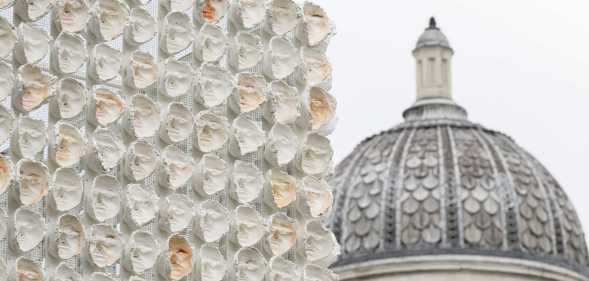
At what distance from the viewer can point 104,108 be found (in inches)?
842

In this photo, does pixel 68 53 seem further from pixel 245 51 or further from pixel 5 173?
pixel 245 51

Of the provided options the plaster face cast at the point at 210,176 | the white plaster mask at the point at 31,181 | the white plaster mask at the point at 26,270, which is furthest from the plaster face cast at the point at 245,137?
the white plaster mask at the point at 26,270

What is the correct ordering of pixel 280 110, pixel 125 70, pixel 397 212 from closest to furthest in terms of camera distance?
1. pixel 125 70
2. pixel 280 110
3. pixel 397 212

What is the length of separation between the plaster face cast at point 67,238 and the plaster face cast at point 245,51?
3205 millimetres

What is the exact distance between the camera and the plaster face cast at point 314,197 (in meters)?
23.3

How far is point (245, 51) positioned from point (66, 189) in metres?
3.28

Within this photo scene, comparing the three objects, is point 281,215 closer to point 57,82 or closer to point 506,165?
point 57,82

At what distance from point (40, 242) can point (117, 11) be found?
8.87 ft

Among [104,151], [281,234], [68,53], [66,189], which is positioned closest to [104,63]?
[68,53]

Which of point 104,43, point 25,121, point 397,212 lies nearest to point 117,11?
point 104,43

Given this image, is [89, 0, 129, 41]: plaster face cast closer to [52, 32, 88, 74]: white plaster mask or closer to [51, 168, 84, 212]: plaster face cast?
[52, 32, 88, 74]: white plaster mask

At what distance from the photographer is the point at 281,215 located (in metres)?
23.0

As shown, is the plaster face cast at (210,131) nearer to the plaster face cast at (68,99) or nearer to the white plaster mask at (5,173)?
the plaster face cast at (68,99)

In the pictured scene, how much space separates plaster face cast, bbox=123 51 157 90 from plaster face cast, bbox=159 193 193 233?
121 cm
